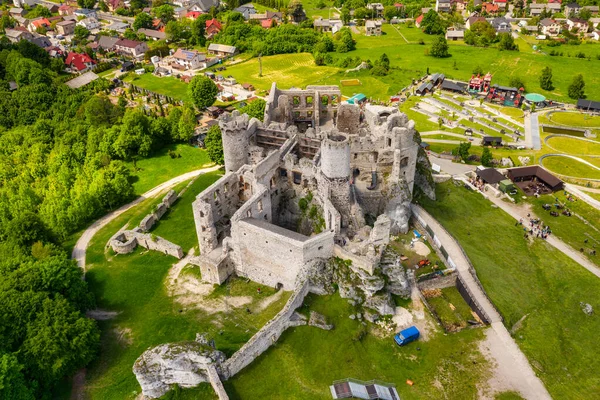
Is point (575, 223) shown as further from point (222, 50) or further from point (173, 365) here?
point (222, 50)

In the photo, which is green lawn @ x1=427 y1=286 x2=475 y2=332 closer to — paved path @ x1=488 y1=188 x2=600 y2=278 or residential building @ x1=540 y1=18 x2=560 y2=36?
paved path @ x1=488 y1=188 x2=600 y2=278

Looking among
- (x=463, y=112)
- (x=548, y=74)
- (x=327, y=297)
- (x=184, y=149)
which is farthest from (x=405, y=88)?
(x=327, y=297)

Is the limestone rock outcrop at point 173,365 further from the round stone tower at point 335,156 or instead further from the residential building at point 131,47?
the residential building at point 131,47

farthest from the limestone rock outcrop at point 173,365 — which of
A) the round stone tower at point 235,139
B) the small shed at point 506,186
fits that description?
the small shed at point 506,186

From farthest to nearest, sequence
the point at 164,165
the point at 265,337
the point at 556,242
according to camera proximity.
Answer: the point at 164,165, the point at 556,242, the point at 265,337

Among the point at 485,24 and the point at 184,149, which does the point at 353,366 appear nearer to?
the point at 184,149

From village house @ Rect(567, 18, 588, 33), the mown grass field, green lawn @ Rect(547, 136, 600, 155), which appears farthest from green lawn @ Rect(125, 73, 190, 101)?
village house @ Rect(567, 18, 588, 33)

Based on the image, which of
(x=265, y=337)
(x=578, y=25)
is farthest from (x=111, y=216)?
(x=578, y=25)
